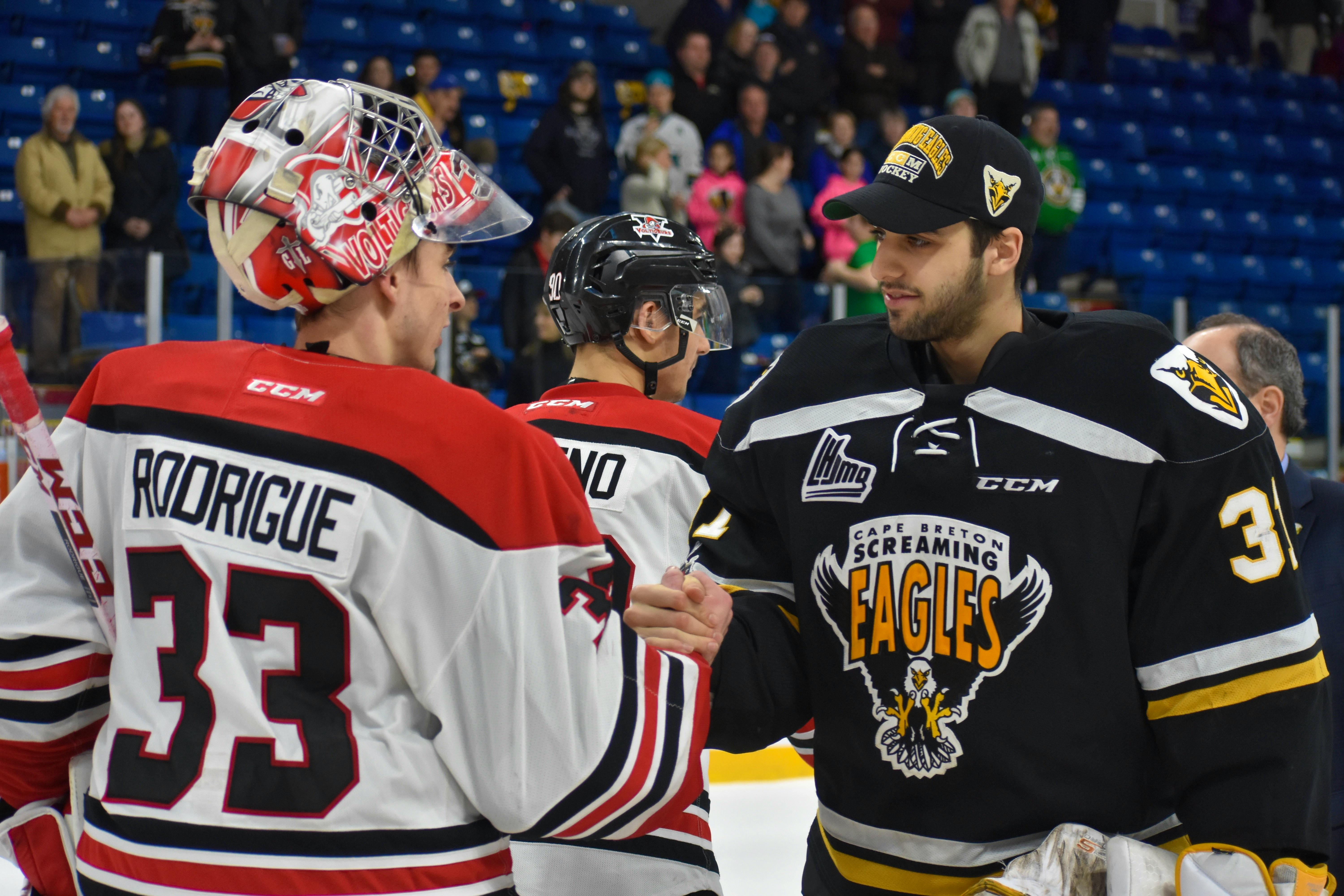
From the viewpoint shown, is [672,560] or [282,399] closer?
[282,399]

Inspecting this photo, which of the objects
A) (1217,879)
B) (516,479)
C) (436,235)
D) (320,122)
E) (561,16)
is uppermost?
(561,16)

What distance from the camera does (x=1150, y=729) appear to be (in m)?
1.80

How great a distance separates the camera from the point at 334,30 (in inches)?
396

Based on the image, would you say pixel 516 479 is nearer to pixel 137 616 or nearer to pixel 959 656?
pixel 137 616

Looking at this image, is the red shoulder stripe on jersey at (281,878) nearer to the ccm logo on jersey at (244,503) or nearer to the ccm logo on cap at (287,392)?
the ccm logo on jersey at (244,503)

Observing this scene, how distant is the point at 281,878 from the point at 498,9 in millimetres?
10563

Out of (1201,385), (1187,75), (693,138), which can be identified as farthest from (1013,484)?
(1187,75)

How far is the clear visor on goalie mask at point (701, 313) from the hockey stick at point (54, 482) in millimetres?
1298

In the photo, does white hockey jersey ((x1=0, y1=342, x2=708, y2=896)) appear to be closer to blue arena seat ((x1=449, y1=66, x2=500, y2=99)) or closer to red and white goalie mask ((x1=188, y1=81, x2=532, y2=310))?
red and white goalie mask ((x1=188, y1=81, x2=532, y2=310))

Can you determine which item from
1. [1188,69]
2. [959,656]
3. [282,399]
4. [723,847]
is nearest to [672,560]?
[959,656]

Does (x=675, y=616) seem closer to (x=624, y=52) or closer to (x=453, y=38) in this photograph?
(x=453, y=38)

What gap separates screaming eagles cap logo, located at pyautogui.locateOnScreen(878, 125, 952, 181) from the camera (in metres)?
1.93

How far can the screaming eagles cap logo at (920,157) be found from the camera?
6.35ft

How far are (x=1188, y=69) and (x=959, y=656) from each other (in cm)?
1404
